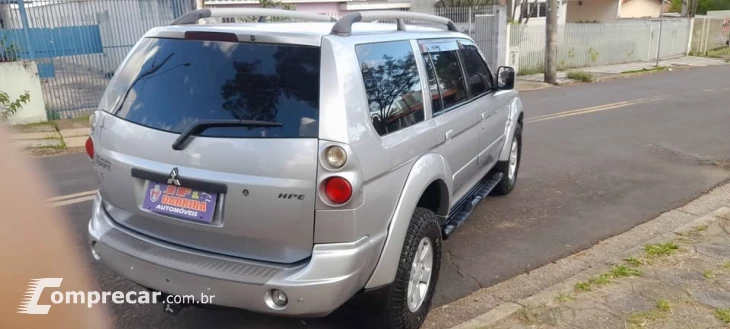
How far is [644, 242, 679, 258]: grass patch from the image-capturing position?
4.44 m

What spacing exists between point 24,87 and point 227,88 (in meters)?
9.40

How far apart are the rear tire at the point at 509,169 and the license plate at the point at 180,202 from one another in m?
3.68

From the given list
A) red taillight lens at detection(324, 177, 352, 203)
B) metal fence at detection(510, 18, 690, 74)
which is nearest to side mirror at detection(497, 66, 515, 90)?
red taillight lens at detection(324, 177, 352, 203)

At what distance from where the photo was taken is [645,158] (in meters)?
8.04

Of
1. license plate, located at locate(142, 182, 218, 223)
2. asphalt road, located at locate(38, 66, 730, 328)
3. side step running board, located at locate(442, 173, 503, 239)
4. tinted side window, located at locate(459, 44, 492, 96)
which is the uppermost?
tinted side window, located at locate(459, 44, 492, 96)

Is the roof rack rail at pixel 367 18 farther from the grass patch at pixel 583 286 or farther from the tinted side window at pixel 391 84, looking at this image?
the grass patch at pixel 583 286

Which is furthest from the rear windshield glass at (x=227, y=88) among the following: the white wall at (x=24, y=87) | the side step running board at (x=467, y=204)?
the white wall at (x=24, y=87)

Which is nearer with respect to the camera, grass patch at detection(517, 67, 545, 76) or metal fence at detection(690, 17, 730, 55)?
grass patch at detection(517, 67, 545, 76)

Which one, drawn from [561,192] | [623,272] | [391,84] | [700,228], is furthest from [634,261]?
[391,84]

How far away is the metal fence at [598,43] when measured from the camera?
2130 cm

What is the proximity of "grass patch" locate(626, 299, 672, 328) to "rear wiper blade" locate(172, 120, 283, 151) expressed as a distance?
2.42 metres

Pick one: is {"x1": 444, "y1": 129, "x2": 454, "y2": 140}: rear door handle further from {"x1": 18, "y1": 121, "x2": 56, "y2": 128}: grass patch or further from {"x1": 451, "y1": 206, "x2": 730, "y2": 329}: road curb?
{"x1": 18, "y1": 121, "x2": 56, "y2": 128}: grass patch

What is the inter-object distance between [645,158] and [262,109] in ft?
22.4

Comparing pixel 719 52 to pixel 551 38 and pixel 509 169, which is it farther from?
pixel 509 169
